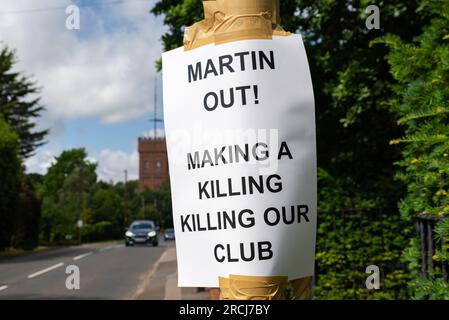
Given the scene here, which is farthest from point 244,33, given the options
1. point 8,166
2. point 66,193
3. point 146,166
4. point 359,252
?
point 146,166

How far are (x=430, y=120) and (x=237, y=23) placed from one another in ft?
5.24

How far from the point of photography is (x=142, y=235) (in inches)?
1427

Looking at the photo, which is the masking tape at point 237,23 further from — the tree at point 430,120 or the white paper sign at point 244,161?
the tree at point 430,120

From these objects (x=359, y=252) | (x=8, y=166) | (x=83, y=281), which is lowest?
(x=83, y=281)

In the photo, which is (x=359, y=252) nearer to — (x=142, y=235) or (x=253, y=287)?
(x=253, y=287)

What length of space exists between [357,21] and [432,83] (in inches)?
175

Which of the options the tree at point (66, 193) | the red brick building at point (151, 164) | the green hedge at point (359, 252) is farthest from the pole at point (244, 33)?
the red brick building at point (151, 164)

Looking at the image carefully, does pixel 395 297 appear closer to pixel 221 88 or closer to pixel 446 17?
pixel 446 17

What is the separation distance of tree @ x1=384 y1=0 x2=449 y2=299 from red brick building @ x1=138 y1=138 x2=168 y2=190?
89.4m

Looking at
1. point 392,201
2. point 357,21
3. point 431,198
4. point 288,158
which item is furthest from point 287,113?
point 357,21

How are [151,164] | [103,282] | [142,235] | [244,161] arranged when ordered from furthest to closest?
[151,164]
[142,235]
[103,282]
[244,161]

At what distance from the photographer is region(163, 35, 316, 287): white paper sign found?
239cm

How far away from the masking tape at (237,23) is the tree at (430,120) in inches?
48.0

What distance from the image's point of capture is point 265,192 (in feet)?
7.86
